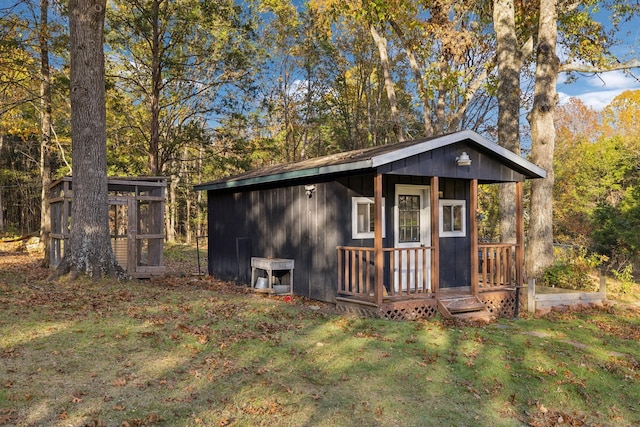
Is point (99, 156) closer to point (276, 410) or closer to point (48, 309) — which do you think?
point (48, 309)

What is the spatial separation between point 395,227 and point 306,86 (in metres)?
18.6

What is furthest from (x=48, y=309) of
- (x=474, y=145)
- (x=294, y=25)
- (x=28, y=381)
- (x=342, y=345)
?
(x=294, y=25)

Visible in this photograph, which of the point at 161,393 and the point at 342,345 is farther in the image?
the point at 342,345

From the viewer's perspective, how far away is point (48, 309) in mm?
6652

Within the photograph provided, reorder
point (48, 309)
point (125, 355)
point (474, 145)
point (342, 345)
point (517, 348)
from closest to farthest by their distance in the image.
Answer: point (125, 355) → point (342, 345) → point (517, 348) → point (48, 309) → point (474, 145)

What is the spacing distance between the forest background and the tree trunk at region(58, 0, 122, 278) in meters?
4.47

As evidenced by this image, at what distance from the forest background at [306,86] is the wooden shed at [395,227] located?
3913 millimetres

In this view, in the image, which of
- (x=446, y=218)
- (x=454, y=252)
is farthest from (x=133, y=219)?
(x=454, y=252)

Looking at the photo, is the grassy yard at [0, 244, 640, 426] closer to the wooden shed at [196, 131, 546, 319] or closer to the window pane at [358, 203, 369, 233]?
the wooden shed at [196, 131, 546, 319]

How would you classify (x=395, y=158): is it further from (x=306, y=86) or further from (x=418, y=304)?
(x=306, y=86)

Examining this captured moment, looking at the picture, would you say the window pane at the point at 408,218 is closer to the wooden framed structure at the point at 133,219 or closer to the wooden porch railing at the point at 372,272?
the wooden porch railing at the point at 372,272

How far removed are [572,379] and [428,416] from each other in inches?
81.9

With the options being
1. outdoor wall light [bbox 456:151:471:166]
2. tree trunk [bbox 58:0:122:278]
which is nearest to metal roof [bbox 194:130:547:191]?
outdoor wall light [bbox 456:151:471:166]

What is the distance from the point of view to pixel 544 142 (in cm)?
1211
